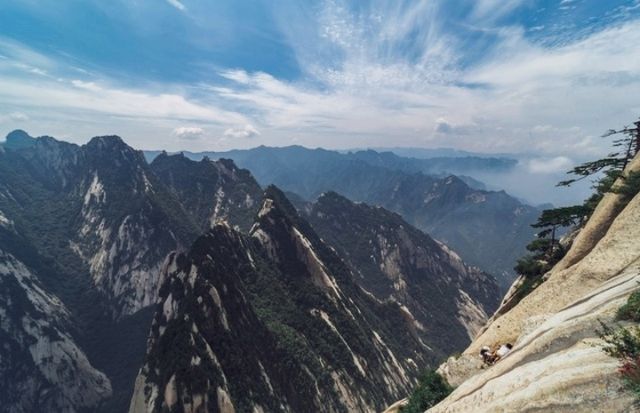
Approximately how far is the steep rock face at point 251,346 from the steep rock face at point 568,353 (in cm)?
8955

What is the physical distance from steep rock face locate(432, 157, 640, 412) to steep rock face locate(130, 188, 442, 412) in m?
89.6

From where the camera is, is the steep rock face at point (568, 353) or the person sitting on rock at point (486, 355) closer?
the steep rock face at point (568, 353)

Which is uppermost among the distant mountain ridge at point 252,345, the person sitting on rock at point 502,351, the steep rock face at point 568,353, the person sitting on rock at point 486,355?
the steep rock face at point 568,353

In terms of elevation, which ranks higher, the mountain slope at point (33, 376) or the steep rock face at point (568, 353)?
the steep rock face at point (568, 353)

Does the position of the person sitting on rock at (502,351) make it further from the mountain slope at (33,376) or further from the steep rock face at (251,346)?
the mountain slope at (33,376)

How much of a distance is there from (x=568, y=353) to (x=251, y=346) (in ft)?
404

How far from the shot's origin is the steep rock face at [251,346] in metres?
112

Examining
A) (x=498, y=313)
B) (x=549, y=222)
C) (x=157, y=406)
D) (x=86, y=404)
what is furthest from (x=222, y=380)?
(x=86, y=404)

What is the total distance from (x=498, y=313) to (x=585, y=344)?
4701cm

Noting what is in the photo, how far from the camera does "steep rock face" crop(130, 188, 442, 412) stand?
368ft

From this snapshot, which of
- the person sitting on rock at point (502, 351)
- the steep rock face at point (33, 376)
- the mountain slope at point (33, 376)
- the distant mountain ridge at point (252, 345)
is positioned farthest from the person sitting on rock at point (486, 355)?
the steep rock face at point (33, 376)

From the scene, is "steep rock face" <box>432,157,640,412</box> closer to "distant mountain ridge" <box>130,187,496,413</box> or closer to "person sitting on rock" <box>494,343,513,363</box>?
"person sitting on rock" <box>494,343,513,363</box>

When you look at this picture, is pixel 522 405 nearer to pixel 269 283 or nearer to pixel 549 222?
pixel 549 222

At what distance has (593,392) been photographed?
2097cm
